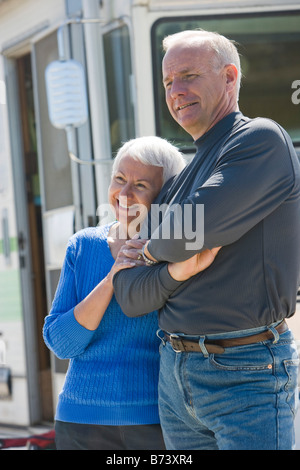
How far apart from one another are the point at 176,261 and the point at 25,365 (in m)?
2.61

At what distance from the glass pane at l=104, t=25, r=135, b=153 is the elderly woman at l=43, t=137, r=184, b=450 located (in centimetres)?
105

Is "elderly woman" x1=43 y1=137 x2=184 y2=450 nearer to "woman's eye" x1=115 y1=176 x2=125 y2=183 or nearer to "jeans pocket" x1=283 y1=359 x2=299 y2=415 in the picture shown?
"woman's eye" x1=115 y1=176 x2=125 y2=183

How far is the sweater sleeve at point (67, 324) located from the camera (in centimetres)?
194

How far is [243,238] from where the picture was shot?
1.59m

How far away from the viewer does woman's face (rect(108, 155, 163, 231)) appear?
196cm

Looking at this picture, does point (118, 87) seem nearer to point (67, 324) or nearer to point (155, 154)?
point (155, 154)

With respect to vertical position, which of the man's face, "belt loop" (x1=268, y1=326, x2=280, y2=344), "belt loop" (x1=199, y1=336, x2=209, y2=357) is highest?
the man's face

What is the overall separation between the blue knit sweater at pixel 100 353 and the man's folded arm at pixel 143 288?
0.20 meters

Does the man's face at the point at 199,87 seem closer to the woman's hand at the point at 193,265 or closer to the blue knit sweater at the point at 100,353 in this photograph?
the woman's hand at the point at 193,265

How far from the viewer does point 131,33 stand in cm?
289

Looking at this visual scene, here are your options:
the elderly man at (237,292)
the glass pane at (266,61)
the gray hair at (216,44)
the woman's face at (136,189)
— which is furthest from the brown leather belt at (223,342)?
the glass pane at (266,61)

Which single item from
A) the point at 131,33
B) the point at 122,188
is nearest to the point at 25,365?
the point at 131,33

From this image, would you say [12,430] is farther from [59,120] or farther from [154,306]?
[154,306]

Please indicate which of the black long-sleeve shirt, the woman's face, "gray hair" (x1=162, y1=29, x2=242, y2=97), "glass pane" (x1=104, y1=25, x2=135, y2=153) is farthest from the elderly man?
"glass pane" (x1=104, y1=25, x2=135, y2=153)
